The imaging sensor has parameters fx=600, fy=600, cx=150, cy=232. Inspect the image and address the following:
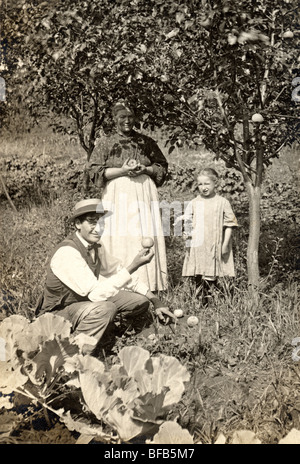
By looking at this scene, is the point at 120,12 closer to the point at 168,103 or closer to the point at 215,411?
the point at 168,103

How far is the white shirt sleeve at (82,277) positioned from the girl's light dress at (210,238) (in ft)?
2.79

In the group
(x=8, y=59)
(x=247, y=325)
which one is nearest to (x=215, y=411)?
(x=247, y=325)

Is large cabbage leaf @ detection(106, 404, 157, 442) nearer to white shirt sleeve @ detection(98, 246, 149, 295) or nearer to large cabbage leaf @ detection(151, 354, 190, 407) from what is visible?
large cabbage leaf @ detection(151, 354, 190, 407)

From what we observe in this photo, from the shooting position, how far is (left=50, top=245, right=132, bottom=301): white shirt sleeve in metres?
3.83

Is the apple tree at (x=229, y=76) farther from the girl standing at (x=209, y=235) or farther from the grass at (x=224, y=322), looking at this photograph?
the grass at (x=224, y=322)

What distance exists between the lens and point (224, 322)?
4.18m

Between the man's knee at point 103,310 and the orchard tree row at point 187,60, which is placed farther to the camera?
the orchard tree row at point 187,60

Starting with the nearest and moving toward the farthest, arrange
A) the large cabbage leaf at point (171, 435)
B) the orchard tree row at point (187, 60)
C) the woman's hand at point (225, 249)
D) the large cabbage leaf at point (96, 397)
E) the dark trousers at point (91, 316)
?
the large cabbage leaf at point (171, 435), the large cabbage leaf at point (96, 397), the dark trousers at point (91, 316), the orchard tree row at point (187, 60), the woman's hand at point (225, 249)

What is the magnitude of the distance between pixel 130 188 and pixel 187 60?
1.00m

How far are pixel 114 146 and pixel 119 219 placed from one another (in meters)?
0.54

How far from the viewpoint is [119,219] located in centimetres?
441

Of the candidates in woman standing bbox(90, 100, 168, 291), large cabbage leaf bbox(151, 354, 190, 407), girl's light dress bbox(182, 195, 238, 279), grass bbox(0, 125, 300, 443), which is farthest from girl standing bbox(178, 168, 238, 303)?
large cabbage leaf bbox(151, 354, 190, 407)

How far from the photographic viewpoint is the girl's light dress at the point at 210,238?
14.7ft

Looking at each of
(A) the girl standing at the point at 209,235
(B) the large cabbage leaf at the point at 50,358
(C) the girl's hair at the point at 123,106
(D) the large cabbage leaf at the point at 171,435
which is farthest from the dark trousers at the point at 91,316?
(C) the girl's hair at the point at 123,106
